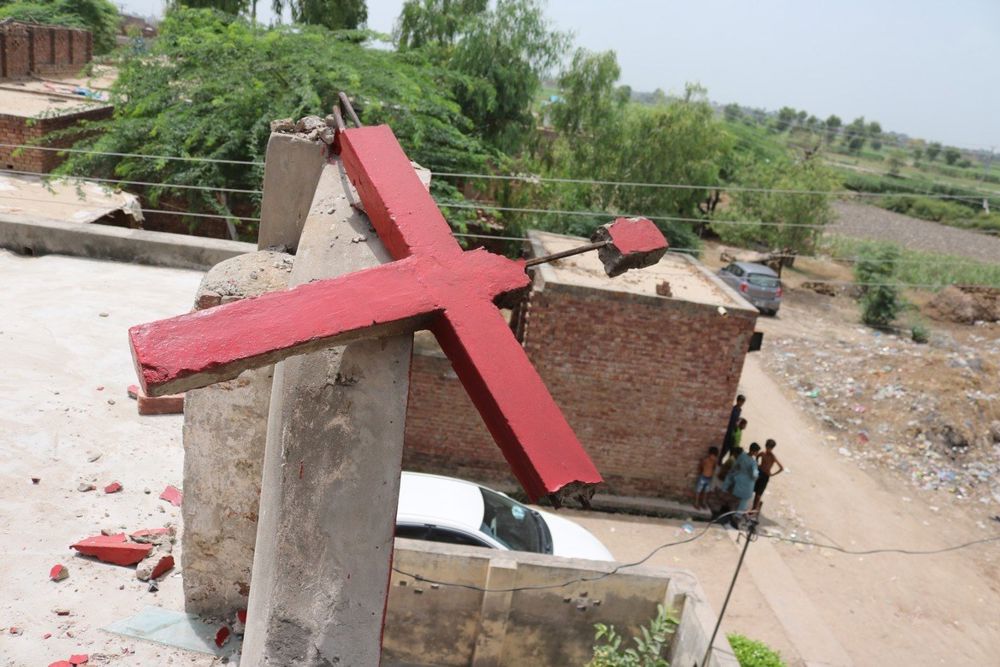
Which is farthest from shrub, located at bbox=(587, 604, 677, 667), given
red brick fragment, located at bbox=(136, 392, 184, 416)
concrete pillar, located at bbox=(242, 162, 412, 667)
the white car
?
concrete pillar, located at bbox=(242, 162, 412, 667)

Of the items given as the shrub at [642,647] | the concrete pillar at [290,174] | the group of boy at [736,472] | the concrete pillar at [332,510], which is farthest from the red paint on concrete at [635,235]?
the group of boy at [736,472]

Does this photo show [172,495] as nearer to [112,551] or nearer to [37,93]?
[112,551]

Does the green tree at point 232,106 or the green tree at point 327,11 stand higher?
the green tree at point 327,11

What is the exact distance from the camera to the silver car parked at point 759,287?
20.4 m

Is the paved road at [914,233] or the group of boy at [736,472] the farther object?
the paved road at [914,233]

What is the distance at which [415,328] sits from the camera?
1816 mm

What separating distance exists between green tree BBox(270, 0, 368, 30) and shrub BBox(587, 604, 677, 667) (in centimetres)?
2003

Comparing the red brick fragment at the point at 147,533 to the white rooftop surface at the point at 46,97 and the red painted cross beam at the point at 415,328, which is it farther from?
the white rooftop surface at the point at 46,97

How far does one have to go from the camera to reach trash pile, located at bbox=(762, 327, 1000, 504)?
509 inches

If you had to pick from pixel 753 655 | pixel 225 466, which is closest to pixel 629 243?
pixel 225 466

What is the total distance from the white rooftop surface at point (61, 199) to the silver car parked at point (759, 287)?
51.6 feet

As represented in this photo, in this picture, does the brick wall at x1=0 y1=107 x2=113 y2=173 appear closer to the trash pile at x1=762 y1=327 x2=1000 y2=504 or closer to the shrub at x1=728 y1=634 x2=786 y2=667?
the shrub at x1=728 y1=634 x2=786 y2=667

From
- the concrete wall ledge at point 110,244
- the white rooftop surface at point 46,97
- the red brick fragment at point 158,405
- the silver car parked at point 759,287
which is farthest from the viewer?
the silver car parked at point 759,287

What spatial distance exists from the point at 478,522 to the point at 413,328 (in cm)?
546
